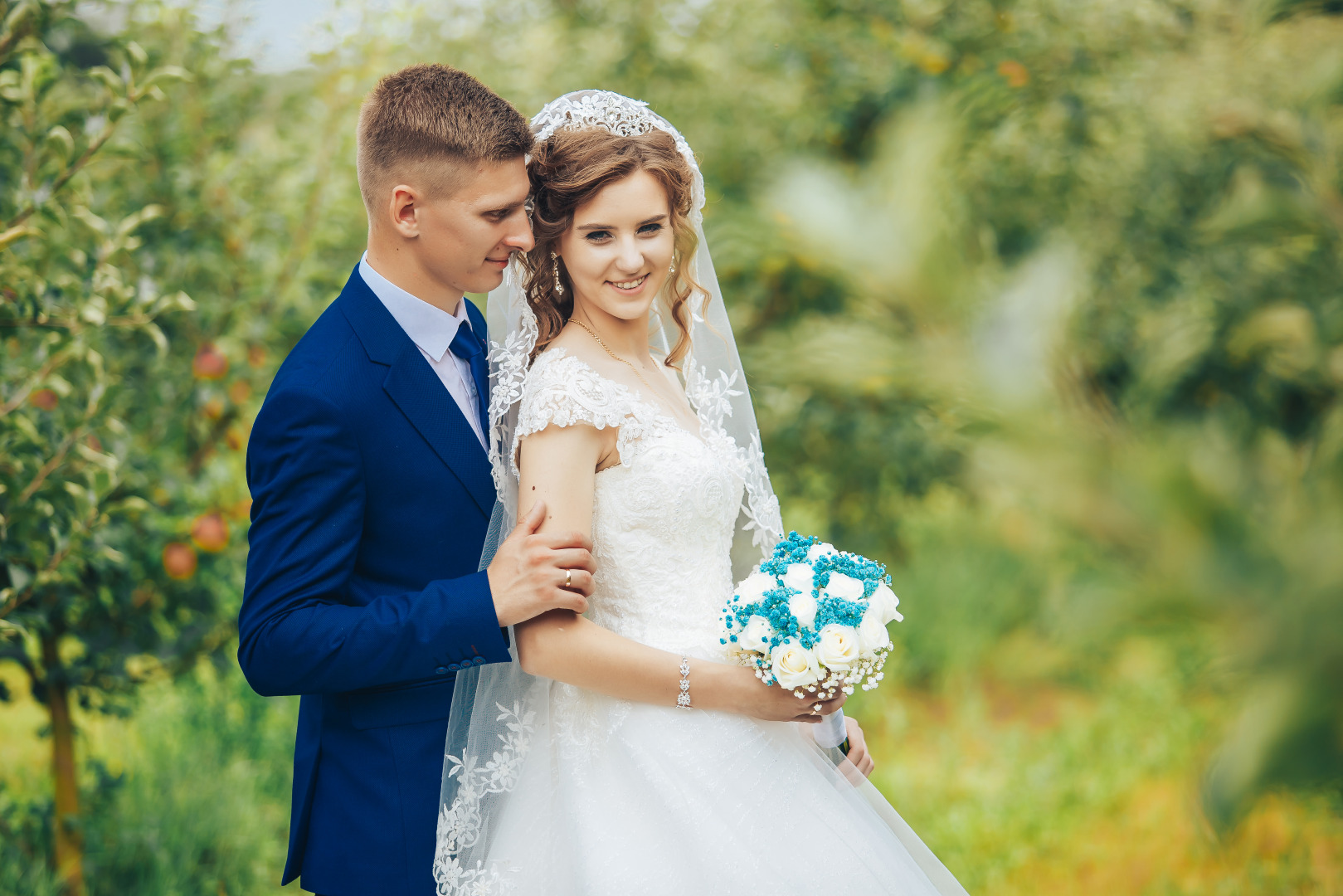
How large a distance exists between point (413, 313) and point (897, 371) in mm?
1620

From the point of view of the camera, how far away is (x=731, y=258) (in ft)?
13.3

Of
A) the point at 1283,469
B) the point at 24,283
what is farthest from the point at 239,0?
the point at 1283,469

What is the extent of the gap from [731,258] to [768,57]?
963 millimetres

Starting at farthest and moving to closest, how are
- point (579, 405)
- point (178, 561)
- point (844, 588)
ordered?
1. point (178, 561)
2. point (579, 405)
3. point (844, 588)

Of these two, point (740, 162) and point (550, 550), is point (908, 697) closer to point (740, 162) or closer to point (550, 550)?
point (740, 162)

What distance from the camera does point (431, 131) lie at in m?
1.95

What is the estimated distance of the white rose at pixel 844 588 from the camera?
1.84 meters

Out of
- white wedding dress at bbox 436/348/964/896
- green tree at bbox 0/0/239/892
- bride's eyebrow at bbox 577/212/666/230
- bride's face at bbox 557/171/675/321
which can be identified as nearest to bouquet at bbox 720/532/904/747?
white wedding dress at bbox 436/348/964/896

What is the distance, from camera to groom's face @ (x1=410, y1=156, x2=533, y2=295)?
1.95m

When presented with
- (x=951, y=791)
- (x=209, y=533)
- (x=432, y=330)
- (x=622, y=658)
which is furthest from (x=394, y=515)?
(x=951, y=791)

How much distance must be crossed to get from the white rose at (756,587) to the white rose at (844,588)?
0.10 metres

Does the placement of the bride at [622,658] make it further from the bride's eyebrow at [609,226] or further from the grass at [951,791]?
the grass at [951,791]

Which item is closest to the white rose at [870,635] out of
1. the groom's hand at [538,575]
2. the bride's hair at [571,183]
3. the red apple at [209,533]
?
the groom's hand at [538,575]

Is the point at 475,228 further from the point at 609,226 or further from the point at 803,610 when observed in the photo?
the point at 803,610
